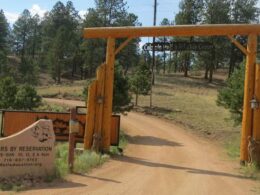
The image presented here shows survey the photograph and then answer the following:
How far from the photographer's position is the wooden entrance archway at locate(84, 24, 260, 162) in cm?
1753

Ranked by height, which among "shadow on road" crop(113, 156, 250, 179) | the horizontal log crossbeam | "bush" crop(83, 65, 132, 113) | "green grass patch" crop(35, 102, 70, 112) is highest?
the horizontal log crossbeam

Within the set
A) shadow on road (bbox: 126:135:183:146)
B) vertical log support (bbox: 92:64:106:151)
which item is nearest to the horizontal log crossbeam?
vertical log support (bbox: 92:64:106:151)

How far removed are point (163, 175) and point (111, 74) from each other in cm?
550

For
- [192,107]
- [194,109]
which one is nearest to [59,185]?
[194,109]

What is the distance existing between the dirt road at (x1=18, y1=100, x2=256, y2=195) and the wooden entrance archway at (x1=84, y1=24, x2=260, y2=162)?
123cm

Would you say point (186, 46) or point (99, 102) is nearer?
point (99, 102)

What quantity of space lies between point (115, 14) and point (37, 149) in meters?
63.8

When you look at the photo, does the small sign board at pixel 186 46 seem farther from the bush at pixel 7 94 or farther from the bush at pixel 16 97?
the bush at pixel 7 94

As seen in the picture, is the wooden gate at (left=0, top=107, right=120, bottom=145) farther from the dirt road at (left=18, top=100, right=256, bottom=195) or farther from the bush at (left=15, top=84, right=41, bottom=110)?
the bush at (left=15, top=84, right=41, bottom=110)

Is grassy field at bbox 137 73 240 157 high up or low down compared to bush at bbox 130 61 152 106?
down

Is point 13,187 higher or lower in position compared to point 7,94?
lower

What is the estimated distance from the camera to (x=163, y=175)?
48.4 feet

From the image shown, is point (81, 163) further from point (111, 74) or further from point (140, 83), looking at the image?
point (140, 83)

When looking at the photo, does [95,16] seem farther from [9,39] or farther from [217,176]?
[217,176]
